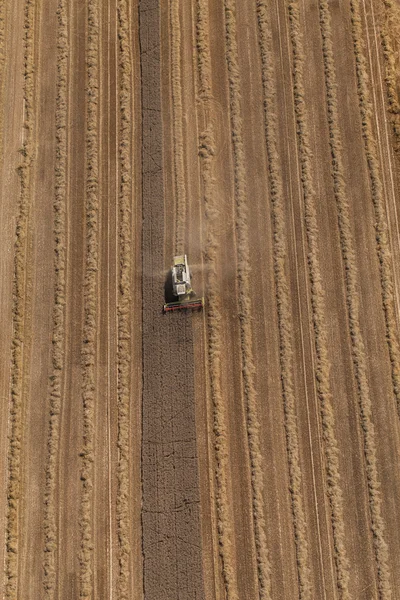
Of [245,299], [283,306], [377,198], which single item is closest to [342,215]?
[377,198]

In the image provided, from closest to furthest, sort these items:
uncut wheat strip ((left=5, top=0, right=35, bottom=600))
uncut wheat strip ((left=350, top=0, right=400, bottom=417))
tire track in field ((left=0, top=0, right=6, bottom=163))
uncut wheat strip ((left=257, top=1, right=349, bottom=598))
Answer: uncut wheat strip ((left=257, top=1, right=349, bottom=598)) < uncut wheat strip ((left=5, top=0, right=35, bottom=600)) < uncut wheat strip ((left=350, top=0, right=400, bottom=417)) < tire track in field ((left=0, top=0, right=6, bottom=163))

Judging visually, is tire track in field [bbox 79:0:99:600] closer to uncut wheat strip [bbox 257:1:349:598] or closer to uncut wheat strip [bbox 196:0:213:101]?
uncut wheat strip [bbox 196:0:213:101]

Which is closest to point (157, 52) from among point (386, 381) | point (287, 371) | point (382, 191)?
point (382, 191)

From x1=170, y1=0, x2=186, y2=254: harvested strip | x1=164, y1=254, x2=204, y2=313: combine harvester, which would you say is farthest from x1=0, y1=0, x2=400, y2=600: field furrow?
x1=164, y1=254, x2=204, y2=313: combine harvester

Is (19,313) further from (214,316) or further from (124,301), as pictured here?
(214,316)

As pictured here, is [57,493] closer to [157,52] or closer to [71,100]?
[71,100]
